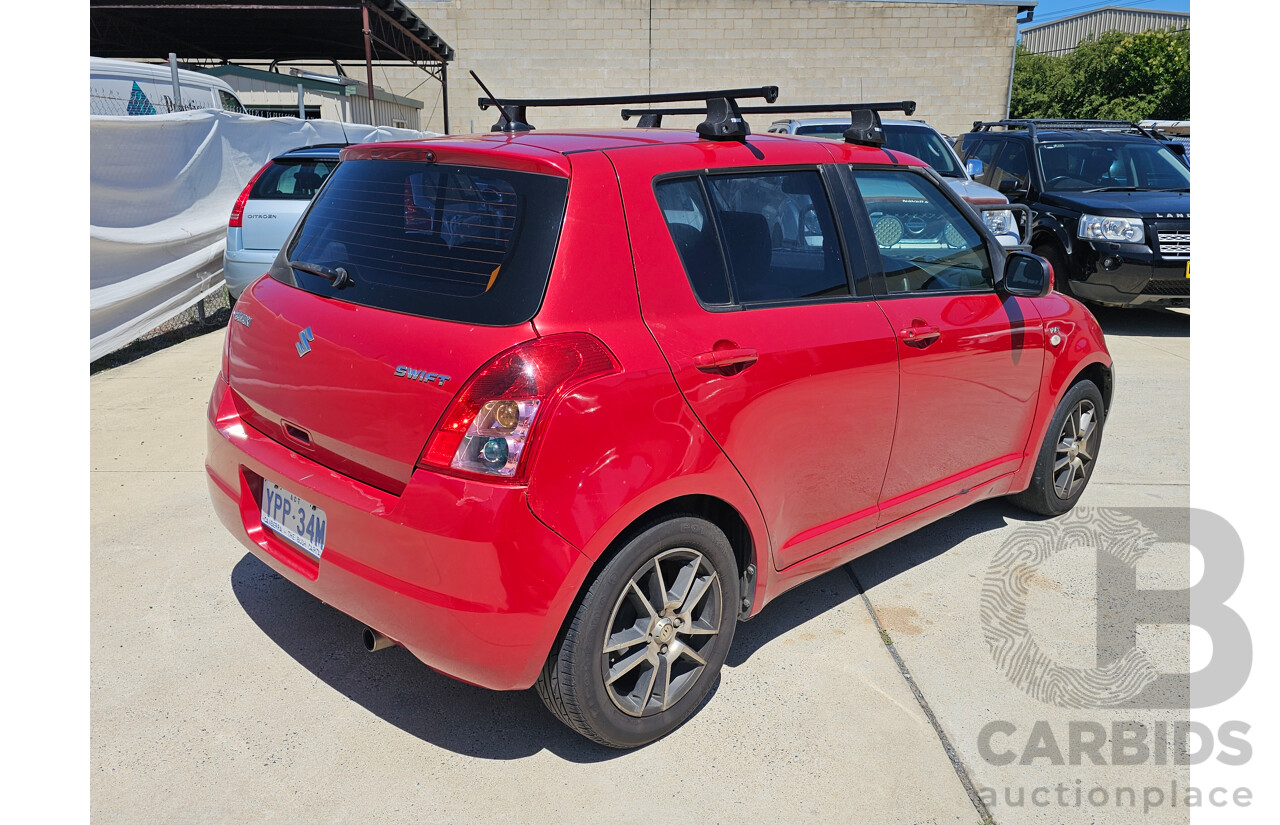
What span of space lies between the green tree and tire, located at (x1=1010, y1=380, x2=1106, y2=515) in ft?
145

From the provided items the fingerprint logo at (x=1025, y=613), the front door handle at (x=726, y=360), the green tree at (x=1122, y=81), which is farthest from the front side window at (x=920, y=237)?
the green tree at (x=1122, y=81)

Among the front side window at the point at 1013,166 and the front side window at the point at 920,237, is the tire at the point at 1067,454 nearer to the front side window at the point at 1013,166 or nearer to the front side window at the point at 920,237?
the front side window at the point at 920,237

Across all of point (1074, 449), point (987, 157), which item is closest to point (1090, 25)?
point (987, 157)

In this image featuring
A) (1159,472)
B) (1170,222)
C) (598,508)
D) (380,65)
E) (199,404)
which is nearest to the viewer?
(598,508)

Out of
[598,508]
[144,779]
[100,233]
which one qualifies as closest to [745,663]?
[598,508]

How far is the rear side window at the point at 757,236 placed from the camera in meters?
2.89

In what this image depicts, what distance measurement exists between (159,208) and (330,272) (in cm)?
659

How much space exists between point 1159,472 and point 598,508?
4.28m

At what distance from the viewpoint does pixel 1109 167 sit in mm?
10312

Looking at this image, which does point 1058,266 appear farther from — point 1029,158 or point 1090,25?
point 1090,25

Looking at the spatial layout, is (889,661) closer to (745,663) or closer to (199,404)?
(745,663)

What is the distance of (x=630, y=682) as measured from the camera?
2.88 metres

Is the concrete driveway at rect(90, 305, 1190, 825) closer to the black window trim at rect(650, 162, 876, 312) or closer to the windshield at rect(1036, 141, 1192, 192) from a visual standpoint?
the black window trim at rect(650, 162, 876, 312)

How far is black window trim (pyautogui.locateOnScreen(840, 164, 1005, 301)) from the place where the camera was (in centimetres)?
344
